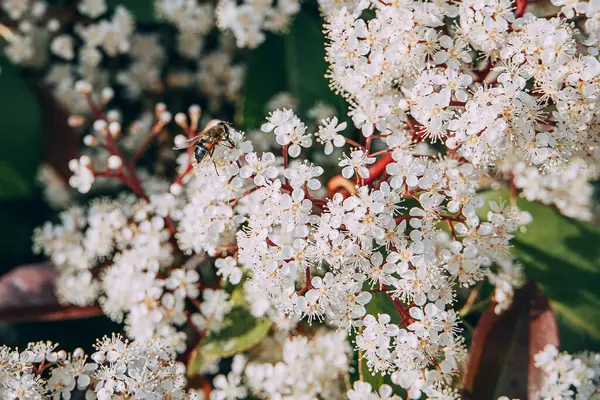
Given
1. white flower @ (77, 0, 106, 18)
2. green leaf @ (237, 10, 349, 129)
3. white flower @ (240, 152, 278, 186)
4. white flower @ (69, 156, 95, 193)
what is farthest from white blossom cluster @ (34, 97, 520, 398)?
white flower @ (77, 0, 106, 18)

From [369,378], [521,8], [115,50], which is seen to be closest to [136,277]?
[369,378]

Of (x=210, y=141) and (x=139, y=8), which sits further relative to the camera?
(x=139, y=8)

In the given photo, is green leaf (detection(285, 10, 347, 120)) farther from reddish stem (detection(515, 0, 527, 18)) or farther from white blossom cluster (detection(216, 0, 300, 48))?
reddish stem (detection(515, 0, 527, 18))

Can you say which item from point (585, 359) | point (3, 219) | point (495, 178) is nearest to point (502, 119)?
point (495, 178)

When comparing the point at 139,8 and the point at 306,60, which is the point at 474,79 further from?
the point at 139,8

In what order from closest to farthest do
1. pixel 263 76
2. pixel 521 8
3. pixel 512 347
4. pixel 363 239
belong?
1. pixel 363 239
2. pixel 521 8
3. pixel 512 347
4. pixel 263 76

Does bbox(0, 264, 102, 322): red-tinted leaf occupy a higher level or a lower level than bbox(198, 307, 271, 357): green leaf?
higher
